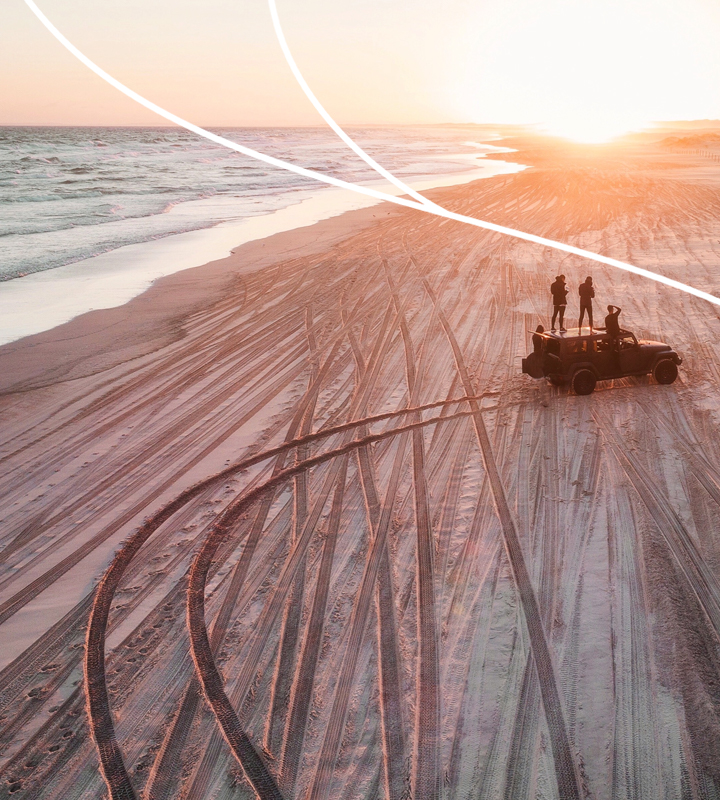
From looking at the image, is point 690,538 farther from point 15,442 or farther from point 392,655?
point 15,442

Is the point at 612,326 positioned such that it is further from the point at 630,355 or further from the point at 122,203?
the point at 122,203

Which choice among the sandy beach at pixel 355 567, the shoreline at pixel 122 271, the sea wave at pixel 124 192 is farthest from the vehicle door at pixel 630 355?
the sea wave at pixel 124 192

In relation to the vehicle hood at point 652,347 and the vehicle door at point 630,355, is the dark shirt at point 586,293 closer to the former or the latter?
the vehicle hood at point 652,347

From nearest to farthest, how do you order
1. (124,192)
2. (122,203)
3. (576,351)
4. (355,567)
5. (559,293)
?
1. (355,567)
2. (576,351)
3. (559,293)
4. (122,203)
5. (124,192)

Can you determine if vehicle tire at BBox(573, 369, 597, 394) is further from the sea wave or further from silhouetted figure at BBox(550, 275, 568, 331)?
the sea wave

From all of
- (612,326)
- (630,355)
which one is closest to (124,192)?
(612,326)

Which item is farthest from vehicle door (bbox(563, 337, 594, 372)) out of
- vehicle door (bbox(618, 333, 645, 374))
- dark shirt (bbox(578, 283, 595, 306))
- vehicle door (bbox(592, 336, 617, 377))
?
dark shirt (bbox(578, 283, 595, 306))
